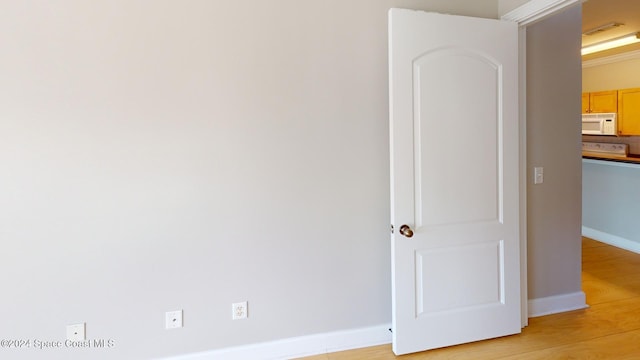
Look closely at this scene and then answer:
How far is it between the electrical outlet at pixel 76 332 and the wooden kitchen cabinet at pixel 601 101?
728 cm

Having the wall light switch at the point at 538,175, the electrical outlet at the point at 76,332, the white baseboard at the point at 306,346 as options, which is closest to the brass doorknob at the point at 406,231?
the white baseboard at the point at 306,346

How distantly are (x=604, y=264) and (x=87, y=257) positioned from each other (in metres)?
4.48

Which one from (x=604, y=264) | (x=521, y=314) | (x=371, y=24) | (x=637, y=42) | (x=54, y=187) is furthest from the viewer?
(x=637, y=42)

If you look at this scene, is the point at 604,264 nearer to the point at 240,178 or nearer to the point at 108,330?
the point at 240,178

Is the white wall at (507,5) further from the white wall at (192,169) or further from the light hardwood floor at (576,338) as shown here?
the light hardwood floor at (576,338)

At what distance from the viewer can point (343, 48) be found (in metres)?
2.37

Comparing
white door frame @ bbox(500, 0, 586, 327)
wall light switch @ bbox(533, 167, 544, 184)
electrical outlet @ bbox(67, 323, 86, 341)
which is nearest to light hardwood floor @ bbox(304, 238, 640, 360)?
white door frame @ bbox(500, 0, 586, 327)

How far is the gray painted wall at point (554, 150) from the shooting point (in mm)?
2783

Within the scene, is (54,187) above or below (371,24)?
below

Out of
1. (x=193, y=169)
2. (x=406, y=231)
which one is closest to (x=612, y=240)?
(x=406, y=231)

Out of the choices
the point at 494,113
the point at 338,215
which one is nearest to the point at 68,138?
the point at 338,215

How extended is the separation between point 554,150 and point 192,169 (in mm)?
2535

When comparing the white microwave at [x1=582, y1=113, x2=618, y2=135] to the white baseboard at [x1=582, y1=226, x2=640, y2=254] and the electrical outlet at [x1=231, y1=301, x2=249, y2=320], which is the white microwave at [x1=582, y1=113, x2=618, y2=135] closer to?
the white baseboard at [x1=582, y1=226, x2=640, y2=254]

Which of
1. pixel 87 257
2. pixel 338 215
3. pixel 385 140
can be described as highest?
pixel 385 140
